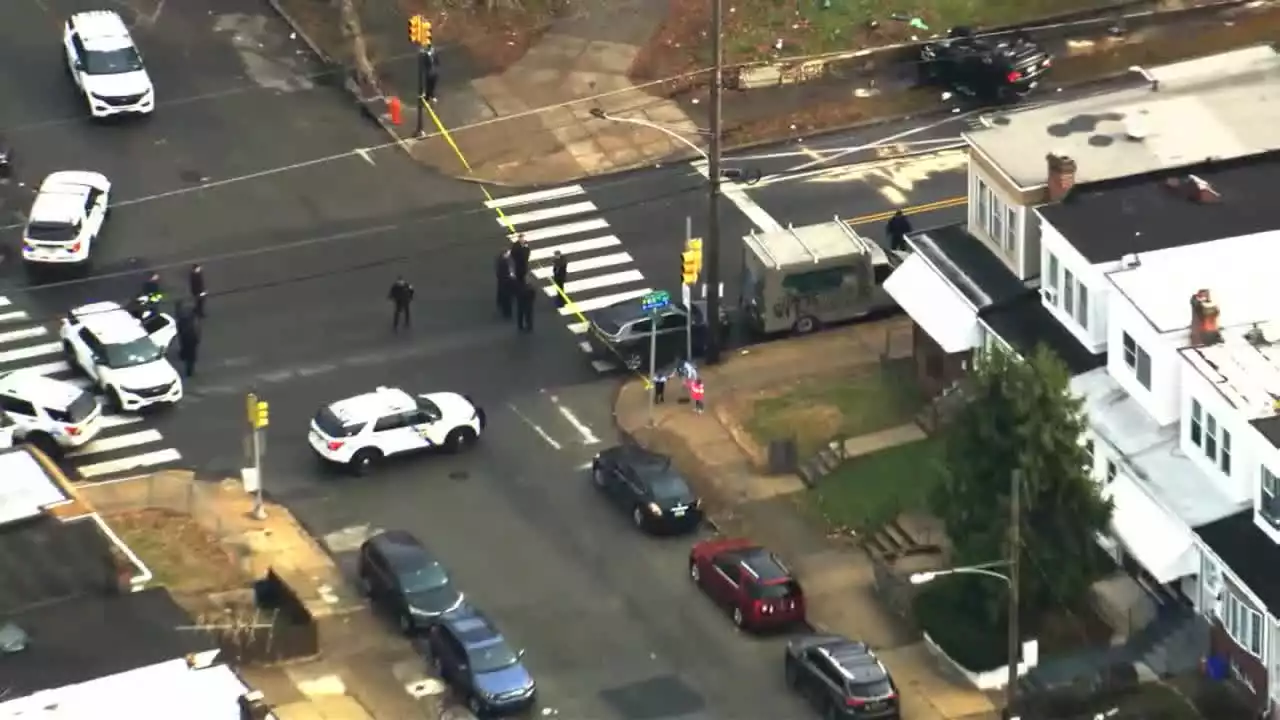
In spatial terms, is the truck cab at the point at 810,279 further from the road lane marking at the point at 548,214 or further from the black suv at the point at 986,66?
the black suv at the point at 986,66

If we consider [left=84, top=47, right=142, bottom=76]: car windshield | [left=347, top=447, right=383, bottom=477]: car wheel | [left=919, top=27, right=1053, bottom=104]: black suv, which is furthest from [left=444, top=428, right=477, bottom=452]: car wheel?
[left=919, top=27, right=1053, bottom=104]: black suv

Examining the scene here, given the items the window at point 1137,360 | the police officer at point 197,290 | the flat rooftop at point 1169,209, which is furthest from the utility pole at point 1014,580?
the police officer at point 197,290

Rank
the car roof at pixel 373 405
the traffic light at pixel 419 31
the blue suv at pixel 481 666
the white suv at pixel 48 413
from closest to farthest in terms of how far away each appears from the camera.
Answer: the blue suv at pixel 481 666 < the car roof at pixel 373 405 < the white suv at pixel 48 413 < the traffic light at pixel 419 31

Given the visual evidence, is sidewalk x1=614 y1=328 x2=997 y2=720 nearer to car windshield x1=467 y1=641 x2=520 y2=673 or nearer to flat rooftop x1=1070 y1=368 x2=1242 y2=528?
flat rooftop x1=1070 y1=368 x2=1242 y2=528

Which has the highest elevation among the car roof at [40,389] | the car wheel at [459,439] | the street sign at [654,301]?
the car roof at [40,389]

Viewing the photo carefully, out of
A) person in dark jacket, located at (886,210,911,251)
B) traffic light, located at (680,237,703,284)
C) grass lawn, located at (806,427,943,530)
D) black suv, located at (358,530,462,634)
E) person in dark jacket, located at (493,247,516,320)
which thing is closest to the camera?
black suv, located at (358,530,462,634)

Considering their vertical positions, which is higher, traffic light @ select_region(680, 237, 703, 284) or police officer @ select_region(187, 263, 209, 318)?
traffic light @ select_region(680, 237, 703, 284)

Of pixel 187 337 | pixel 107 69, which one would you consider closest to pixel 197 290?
pixel 187 337
